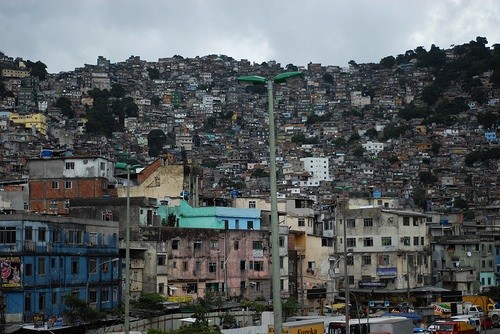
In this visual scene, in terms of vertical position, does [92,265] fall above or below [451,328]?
above

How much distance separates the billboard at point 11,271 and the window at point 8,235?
0.78m

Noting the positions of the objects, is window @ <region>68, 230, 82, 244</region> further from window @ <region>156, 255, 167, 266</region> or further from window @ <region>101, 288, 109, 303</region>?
window @ <region>156, 255, 167, 266</region>

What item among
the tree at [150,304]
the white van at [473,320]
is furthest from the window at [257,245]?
the tree at [150,304]

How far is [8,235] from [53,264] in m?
3.42

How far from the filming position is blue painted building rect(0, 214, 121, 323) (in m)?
50.4

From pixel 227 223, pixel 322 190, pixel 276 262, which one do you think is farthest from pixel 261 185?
pixel 276 262

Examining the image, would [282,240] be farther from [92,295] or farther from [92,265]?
[92,295]

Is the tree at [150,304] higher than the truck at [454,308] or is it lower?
higher

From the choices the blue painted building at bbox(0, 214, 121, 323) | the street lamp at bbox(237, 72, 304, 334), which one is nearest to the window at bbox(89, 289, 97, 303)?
the blue painted building at bbox(0, 214, 121, 323)

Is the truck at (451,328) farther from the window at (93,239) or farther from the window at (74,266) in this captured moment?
the window at (74,266)

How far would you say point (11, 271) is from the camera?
5044 centimetres

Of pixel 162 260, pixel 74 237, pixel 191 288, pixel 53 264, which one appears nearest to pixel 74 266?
pixel 74 237

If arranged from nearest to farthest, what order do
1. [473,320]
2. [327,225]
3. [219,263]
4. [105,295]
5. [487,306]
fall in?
[105,295] < [473,320] < [219,263] < [487,306] < [327,225]

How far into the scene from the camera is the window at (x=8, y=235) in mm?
50531
